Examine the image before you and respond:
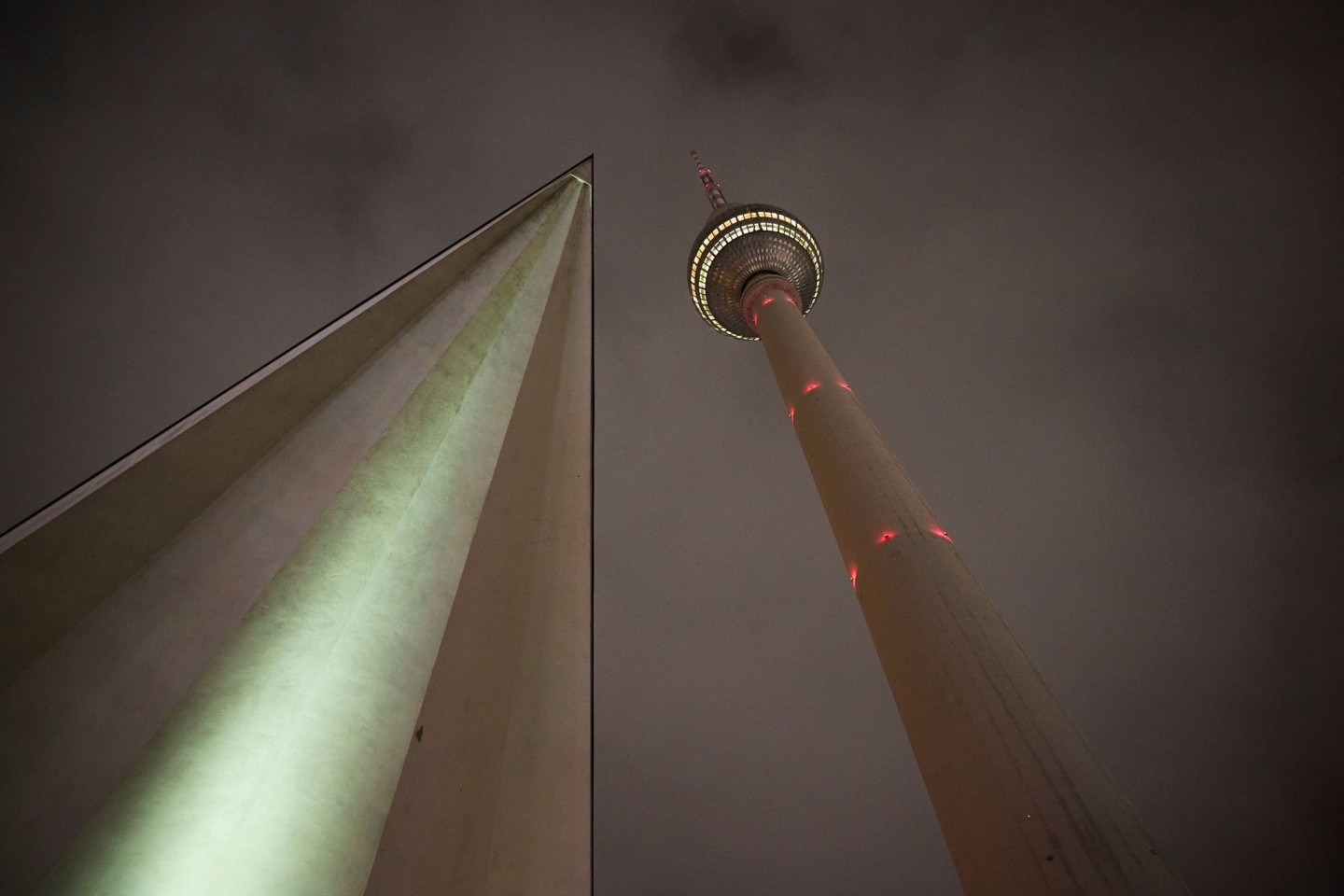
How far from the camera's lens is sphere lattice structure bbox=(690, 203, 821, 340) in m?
24.5

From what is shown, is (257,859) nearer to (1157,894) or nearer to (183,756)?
(183,756)

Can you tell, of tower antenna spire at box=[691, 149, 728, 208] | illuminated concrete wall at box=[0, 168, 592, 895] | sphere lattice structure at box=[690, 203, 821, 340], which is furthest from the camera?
tower antenna spire at box=[691, 149, 728, 208]

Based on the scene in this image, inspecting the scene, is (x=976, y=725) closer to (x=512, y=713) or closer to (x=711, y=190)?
(x=512, y=713)

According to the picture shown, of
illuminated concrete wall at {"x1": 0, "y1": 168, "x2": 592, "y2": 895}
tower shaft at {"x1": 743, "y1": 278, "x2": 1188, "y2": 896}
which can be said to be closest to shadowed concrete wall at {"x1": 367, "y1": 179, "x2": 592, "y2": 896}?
illuminated concrete wall at {"x1": 0, "y1": 168, "x2": 592, "y2": 895}

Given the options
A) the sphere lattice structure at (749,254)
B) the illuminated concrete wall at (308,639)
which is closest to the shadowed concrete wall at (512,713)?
the illuminated concrete wall at (308,639)

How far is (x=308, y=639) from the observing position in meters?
2.01

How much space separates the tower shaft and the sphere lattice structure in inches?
598

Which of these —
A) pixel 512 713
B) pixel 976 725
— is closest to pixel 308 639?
pixel 512 713

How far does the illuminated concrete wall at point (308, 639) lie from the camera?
1.54m

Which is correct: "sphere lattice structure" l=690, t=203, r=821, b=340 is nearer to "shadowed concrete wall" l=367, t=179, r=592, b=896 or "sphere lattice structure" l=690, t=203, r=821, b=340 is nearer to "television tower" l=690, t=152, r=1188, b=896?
"television tower" l=690, t=152, r=1188, b=896

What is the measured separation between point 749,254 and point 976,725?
21.0 m

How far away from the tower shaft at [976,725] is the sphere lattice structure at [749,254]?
15197 millimetres

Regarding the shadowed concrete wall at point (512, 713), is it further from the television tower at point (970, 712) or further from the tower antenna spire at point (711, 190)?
the tower antenna spire at point (711, 190)

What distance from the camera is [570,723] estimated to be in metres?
2.77
